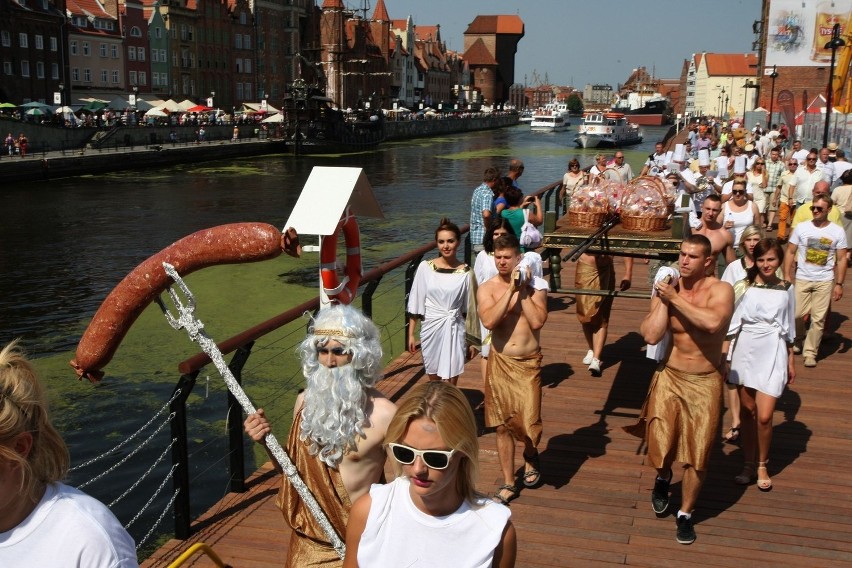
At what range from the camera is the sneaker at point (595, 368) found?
7.83 m

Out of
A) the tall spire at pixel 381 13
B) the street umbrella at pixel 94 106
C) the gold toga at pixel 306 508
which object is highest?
the tall spire at pixel 381 13

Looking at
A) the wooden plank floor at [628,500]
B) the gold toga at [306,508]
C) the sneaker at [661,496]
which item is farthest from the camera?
the sneaker at [661,496]

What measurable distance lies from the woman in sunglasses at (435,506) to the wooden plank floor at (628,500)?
2.29 m

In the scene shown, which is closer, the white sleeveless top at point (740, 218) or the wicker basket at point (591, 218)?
the wicker basket at point (591, 218)

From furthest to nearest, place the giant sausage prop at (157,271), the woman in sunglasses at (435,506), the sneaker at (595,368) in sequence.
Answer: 1. the sneaker at (595,368)
2. the giant sausage prop at (157,271)
3. the woman in sunglasses at (435,506)

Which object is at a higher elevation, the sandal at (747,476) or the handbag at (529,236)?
the handbag at (529,236)

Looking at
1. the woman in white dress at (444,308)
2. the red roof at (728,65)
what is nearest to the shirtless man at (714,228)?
the woman in white dress at (444,308)

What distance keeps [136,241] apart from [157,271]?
79.3 ft

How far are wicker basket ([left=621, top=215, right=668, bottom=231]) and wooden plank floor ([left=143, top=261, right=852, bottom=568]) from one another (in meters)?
1.46

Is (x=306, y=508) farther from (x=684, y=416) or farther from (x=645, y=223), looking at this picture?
(x=645, y=223)

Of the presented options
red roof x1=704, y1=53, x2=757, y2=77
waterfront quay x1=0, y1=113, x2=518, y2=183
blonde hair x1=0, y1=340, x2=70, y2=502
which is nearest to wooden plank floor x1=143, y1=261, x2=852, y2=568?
blonde hair x1=0, y1=340, x2=70, y2=502

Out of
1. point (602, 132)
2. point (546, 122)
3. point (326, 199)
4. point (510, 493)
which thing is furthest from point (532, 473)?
point (546, 122)

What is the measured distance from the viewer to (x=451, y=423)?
237cm

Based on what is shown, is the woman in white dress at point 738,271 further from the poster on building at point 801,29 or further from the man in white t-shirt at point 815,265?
the poster on building at point 801,29
